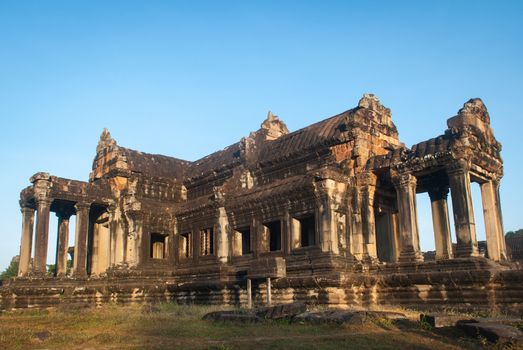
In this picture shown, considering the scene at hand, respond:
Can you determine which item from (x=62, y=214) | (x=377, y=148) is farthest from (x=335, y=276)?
(x=62, y=214)

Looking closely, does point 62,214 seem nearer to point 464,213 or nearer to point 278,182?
point 278,182

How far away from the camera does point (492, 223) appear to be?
1906cm

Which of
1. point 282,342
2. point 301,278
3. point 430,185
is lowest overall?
point 282,342

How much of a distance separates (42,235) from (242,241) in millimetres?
8829

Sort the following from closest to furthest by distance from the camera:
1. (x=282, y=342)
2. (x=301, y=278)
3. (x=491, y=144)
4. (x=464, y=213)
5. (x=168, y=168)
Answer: (x=282, y=342), (x=464, y=213), (x=301, y=278), (x=491, y=144), (x=168, y=168)

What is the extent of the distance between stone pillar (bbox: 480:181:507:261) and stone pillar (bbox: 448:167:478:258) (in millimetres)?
2484

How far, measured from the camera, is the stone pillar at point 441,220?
20250 millimetres

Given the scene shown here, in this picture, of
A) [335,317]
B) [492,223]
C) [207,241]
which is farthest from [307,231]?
[335,317]

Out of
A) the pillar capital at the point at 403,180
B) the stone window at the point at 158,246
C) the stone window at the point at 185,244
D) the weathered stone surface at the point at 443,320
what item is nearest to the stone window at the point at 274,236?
the stone window at the point at 185,244

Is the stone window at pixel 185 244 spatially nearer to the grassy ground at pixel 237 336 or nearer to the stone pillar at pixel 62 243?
the stone pillar at pixel 62 243

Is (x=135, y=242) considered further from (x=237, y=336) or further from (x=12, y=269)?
(x=12, y=269)

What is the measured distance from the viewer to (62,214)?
26.7 metres

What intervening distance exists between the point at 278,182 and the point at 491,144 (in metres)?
8.27

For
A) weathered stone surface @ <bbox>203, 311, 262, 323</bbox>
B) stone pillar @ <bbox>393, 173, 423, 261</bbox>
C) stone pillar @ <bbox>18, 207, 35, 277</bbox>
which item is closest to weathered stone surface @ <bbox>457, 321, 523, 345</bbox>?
weathered stone surface @ <bbox>203, 311, 262, 323</bbox>
